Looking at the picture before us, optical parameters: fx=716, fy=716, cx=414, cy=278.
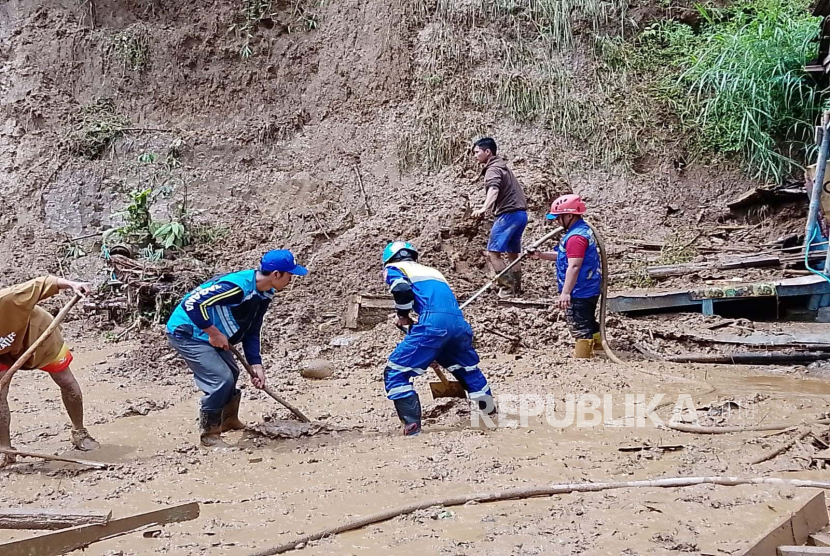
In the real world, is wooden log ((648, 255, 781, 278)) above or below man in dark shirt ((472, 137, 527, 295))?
below

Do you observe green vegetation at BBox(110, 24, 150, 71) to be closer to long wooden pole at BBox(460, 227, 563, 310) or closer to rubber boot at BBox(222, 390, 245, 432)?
long wooden pole at BBox(460, 227, 563, 310)

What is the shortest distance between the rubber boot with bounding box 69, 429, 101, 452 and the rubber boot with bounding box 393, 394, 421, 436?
2.13 meters

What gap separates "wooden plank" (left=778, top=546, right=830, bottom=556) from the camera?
243 centimetres

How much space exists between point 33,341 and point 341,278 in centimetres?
483

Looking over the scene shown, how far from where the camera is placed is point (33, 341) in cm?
457

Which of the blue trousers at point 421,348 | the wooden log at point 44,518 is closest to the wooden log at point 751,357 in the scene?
the blue trousers at point 421,348

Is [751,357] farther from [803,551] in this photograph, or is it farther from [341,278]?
[341,278]

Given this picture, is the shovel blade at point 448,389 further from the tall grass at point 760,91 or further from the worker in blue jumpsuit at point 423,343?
the tall grass at point 760,91

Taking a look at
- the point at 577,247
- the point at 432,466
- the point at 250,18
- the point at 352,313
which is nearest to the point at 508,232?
the point at 577,247

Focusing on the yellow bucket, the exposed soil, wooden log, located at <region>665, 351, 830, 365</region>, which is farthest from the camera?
the yellow bucket

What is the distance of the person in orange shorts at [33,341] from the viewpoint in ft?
14.2

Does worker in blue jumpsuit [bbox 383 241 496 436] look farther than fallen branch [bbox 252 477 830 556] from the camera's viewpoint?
Yes

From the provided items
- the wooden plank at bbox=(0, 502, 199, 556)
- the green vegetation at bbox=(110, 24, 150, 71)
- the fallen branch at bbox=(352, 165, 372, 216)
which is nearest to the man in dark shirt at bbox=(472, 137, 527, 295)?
the fallen branch at bbox=(352, 165, 372, 216)

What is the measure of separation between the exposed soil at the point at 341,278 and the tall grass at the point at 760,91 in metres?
0.60
